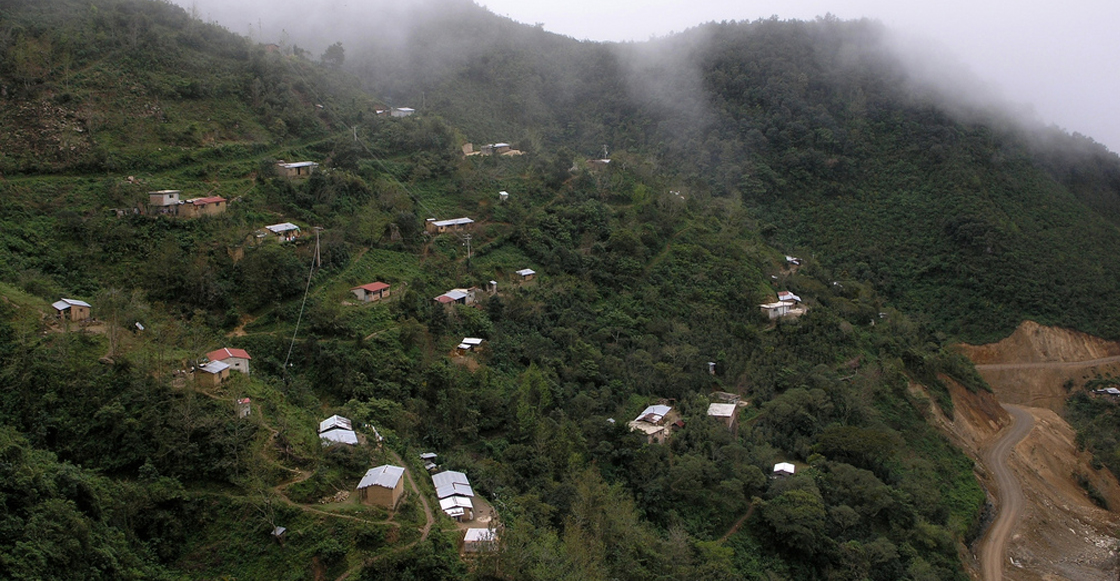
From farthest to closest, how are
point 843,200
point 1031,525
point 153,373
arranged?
1. point 843,200
2. point 1031,525
3. point 153,373

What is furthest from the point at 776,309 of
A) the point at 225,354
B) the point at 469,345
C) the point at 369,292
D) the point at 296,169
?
the point at 225,354

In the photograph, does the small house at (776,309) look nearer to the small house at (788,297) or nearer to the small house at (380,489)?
the small house at (788,297)

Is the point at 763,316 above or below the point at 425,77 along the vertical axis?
below

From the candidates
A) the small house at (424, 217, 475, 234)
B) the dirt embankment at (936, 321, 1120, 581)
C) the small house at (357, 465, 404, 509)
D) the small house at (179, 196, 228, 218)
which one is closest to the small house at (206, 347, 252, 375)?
the small house at (357, 465, 404, 509)

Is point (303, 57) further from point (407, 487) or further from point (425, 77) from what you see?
point (407, 487)

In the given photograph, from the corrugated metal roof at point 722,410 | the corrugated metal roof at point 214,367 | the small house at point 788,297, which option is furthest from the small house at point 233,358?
the small house at point 788,297

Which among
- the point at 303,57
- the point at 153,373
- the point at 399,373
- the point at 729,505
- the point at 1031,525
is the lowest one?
the point at 1031,525

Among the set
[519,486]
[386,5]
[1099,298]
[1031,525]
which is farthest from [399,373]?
[386,5]
